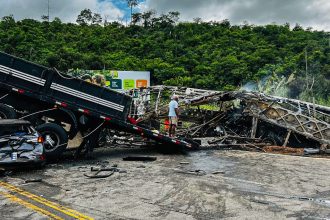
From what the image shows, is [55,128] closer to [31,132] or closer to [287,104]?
[31,132]

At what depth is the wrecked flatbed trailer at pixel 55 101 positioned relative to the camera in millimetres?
11617

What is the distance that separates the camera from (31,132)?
10.5 m

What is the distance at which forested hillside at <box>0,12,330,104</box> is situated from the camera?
43312 millimetres

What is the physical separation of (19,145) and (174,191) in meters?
4.43

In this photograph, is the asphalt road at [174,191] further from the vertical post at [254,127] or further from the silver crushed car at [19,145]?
the vertical post at [254,127]

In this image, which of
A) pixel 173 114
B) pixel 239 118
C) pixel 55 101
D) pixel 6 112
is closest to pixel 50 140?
pixel 55 101

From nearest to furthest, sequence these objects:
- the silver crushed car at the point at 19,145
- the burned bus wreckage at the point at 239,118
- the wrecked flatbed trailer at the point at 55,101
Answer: the silver crushed car at the point at 19,145 → the wrecked flatbed trailer at the point at 55,101 → the burned bus wreckage at the point at 239,118

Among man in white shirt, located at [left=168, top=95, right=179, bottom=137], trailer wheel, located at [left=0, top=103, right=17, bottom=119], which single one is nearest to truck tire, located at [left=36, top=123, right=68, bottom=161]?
trailer wheel, located at [left=0, top=103, right=17, bottom=119]

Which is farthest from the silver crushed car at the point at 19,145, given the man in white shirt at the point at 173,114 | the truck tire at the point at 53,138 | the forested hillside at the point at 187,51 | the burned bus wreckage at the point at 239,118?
the forested hillside at the point at 187,51

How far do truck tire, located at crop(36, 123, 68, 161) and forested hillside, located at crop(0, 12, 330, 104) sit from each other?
85.0ft

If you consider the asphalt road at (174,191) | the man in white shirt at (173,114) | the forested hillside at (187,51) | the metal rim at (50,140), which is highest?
the forested hillside at (187,51)

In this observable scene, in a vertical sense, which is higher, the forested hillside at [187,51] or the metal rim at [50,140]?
the forested hillside at [187,51]

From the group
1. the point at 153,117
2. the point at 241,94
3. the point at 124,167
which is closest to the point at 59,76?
the point at 124,167

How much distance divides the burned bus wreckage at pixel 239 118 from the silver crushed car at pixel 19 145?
6688 mm
